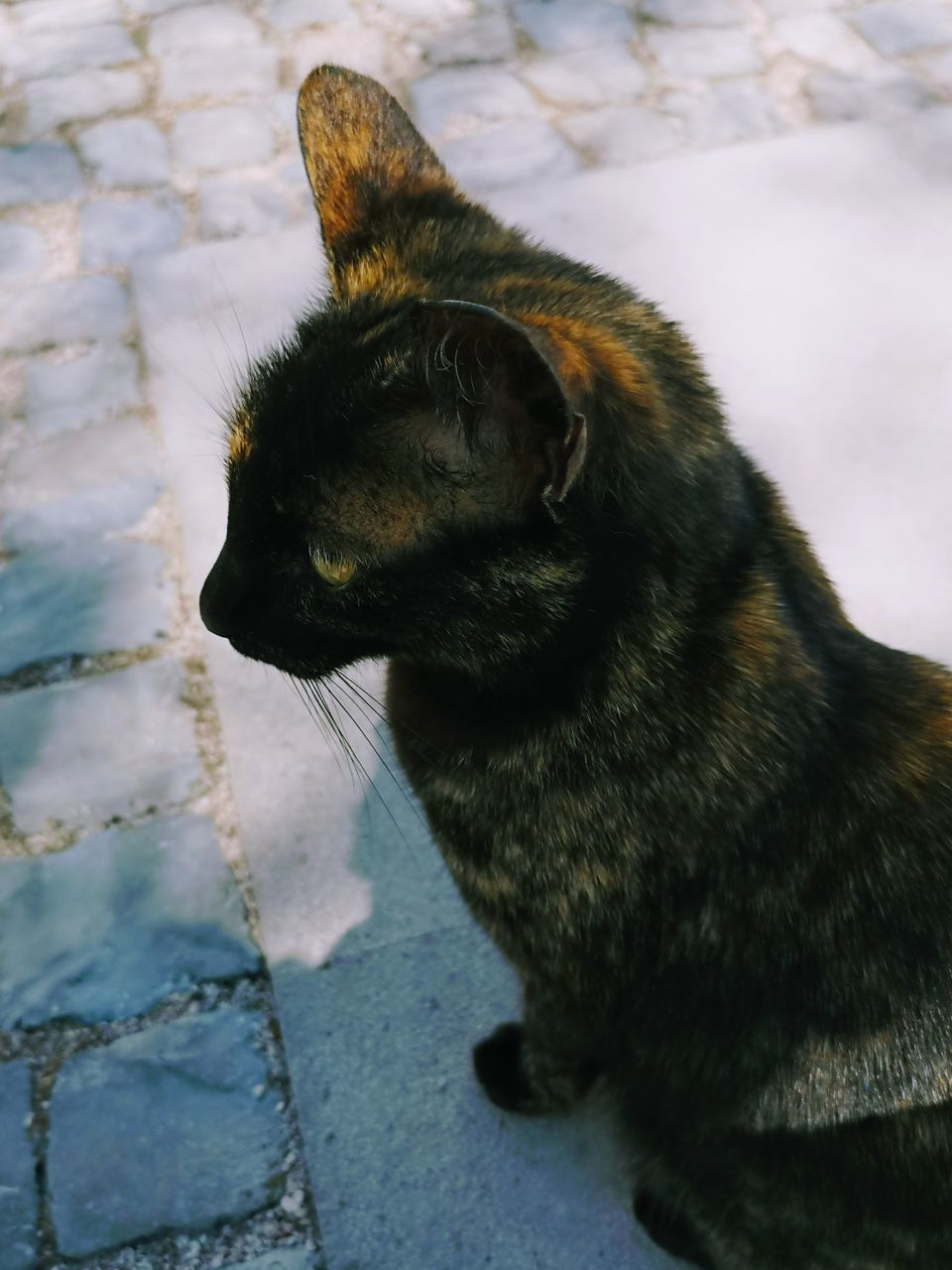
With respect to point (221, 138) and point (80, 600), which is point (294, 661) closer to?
point (80, 600)

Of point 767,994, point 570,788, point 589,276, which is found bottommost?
point 767,994

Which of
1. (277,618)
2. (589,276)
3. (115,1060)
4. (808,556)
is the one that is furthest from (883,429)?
(115,1060)

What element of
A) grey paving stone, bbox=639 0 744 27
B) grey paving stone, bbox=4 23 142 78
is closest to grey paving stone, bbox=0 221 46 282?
grey paving stone, bbox=4 23 142 78

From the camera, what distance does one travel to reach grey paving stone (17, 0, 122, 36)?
4027 mm

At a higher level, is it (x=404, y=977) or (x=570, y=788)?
(x=570, y=788)

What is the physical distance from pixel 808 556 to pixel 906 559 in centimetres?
114

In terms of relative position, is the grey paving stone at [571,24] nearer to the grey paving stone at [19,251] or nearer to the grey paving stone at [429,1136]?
the grey paving stone at [19,251]

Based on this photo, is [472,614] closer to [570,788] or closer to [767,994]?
[570,788]

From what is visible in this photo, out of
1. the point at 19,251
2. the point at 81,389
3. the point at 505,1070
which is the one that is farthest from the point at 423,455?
the point at 19,251

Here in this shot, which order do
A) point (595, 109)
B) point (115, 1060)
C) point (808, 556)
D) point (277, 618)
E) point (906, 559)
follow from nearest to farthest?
point (277, 618) < point (808, 556) < point (115, 1060) < point (906, 559) < point (595, 109)

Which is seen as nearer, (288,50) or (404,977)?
(404,977)

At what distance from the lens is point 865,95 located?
3.68m

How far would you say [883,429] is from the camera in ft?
9.49

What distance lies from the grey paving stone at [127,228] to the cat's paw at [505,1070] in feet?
7.89
